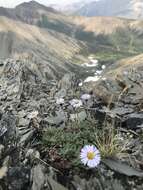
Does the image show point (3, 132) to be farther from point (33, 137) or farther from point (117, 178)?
point (117, 178)

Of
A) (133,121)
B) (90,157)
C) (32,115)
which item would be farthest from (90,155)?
(133,121)

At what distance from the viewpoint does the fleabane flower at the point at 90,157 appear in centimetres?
623

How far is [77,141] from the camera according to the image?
275 inches

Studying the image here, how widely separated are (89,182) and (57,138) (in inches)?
36.0

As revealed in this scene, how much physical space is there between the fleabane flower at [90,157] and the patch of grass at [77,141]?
22 centimetres

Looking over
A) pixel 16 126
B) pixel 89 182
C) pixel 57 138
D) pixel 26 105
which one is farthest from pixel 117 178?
pixel 26 105

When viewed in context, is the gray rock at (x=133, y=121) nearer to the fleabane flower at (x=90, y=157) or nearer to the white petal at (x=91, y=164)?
the fleabane flower at (x=90, y=157)

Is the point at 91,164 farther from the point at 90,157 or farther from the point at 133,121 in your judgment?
the point at 133,121

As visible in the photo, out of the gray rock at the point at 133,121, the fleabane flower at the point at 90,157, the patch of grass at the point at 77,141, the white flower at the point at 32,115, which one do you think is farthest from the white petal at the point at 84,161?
the gray rock at the point at 133,121

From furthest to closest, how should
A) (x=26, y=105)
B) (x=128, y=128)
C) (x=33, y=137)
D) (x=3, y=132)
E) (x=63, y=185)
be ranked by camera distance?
(x=26, y=105) → (x=128, y=128) → (x=33, y=137) → (x=3, y=132) → (x=63, y=185)

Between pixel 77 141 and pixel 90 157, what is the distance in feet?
2.25

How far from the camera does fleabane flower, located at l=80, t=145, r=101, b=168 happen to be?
6.23 metres

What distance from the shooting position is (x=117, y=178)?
265 inches

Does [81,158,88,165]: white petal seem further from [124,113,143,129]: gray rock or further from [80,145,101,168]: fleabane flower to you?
[124,113,143,129]: gray rock
